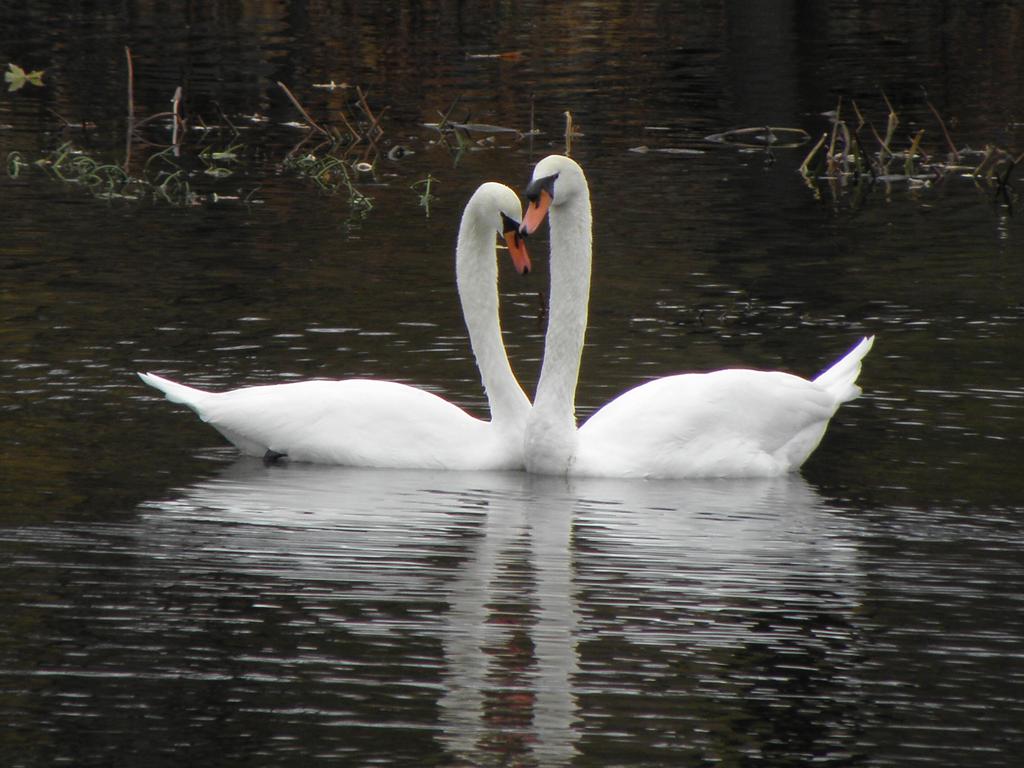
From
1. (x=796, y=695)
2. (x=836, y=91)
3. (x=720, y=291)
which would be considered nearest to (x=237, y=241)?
(x=720, y=291)

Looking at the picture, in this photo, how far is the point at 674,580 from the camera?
312 inches

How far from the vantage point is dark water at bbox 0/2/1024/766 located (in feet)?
20.9

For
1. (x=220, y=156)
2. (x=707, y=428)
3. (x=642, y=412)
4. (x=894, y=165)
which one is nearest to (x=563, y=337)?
(x=642, y=412)

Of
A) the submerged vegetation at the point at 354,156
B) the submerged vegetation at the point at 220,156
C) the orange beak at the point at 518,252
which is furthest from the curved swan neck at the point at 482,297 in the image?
the submerged vegetation at the point at 354,156

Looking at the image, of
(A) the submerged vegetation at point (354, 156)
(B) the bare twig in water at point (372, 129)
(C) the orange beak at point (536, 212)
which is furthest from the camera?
(B) the bare twig in water at point (372, 129)

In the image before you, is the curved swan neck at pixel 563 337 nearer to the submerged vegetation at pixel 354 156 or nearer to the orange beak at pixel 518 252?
the orange beak at pixel 518 252

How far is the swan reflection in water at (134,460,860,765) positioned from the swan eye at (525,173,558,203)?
1403 millimetres

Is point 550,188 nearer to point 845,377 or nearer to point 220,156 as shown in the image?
point 845,377

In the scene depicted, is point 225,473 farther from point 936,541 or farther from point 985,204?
point 985,204

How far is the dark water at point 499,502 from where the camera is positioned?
638 centimetres

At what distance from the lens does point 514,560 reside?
27.2 ft

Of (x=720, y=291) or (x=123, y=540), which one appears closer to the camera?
(x=123, y=540)

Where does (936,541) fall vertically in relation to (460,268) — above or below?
below

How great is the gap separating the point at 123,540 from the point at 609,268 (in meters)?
7.29
